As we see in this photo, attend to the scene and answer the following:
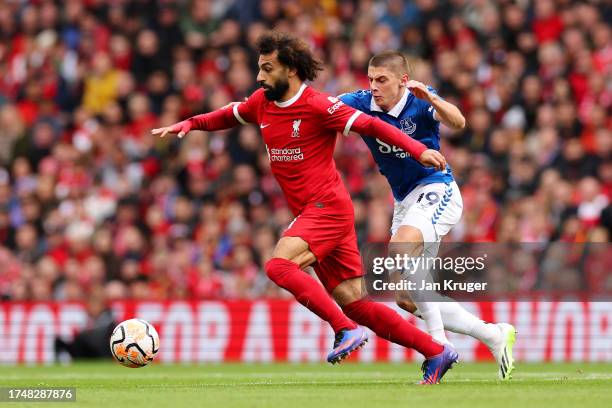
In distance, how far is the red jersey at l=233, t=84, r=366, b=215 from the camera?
10.4 m

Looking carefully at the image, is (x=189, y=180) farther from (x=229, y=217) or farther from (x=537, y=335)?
(x=537, y=335)

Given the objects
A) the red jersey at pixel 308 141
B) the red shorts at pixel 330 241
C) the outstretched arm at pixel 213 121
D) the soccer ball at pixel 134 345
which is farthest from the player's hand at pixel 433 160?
the soccer ball at pixel 134 345

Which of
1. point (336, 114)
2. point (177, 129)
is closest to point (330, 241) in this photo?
point (336, 114)

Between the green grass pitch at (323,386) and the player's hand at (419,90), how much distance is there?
2.15m

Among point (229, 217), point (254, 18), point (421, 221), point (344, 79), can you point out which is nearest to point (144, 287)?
point (229, 217)

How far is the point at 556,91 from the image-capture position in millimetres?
18766

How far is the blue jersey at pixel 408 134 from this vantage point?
11023mm

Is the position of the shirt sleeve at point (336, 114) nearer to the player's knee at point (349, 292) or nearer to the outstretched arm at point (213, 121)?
the outstretched arm at point (213, 121)

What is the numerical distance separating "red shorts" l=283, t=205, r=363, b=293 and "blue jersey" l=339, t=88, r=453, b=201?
747mm

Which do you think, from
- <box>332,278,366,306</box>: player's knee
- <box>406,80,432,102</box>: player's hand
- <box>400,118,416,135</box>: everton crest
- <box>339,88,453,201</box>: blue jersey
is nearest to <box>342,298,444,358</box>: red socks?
<box>332,278,366,306</box>: player's knee

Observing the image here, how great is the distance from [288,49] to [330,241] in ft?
4.89

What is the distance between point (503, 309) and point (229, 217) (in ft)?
13.8

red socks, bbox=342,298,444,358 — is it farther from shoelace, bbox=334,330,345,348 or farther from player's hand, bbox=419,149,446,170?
player's hand, bbox=419,149,446,170

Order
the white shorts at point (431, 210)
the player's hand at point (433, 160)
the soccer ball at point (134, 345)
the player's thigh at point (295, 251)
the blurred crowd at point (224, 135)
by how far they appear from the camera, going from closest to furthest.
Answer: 1. the player's hand at point (433, 160)
2. the player's thigh at point (295, 251)
3. the white shorts at point (431, 210)
4. the soccer ball at point (134, 345)
5. the blurred crowd at point (224, 135)
